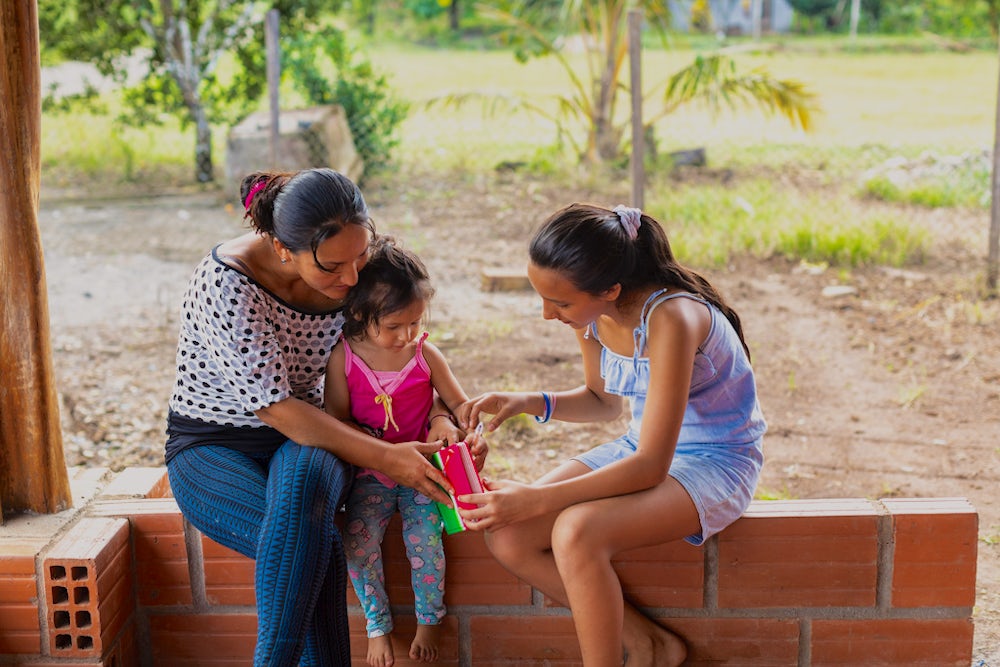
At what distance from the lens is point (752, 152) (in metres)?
10.8

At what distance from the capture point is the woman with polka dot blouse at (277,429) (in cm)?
236

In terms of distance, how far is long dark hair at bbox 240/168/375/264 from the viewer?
8.01ft

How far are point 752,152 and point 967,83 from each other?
300 inches

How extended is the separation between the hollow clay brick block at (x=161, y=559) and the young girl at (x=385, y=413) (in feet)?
1.40

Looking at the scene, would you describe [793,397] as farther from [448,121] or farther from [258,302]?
[448,121]

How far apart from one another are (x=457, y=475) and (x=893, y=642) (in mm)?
1147

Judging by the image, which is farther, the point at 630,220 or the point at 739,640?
the point at 739,640

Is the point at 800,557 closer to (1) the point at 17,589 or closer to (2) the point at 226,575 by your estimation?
(2) the point at 226,575

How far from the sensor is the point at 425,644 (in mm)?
2643

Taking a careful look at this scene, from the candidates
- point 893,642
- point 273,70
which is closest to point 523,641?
point 893,642

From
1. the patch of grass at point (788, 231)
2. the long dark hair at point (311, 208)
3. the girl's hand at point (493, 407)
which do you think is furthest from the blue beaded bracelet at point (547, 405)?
the patch of grass at point (788, 231)

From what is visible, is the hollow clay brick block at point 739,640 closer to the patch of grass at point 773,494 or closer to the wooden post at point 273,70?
the patch of grass at point 773,494

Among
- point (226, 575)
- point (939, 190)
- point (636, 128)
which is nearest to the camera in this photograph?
point (226, 575)

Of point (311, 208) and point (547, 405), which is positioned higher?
point (311, 208)
